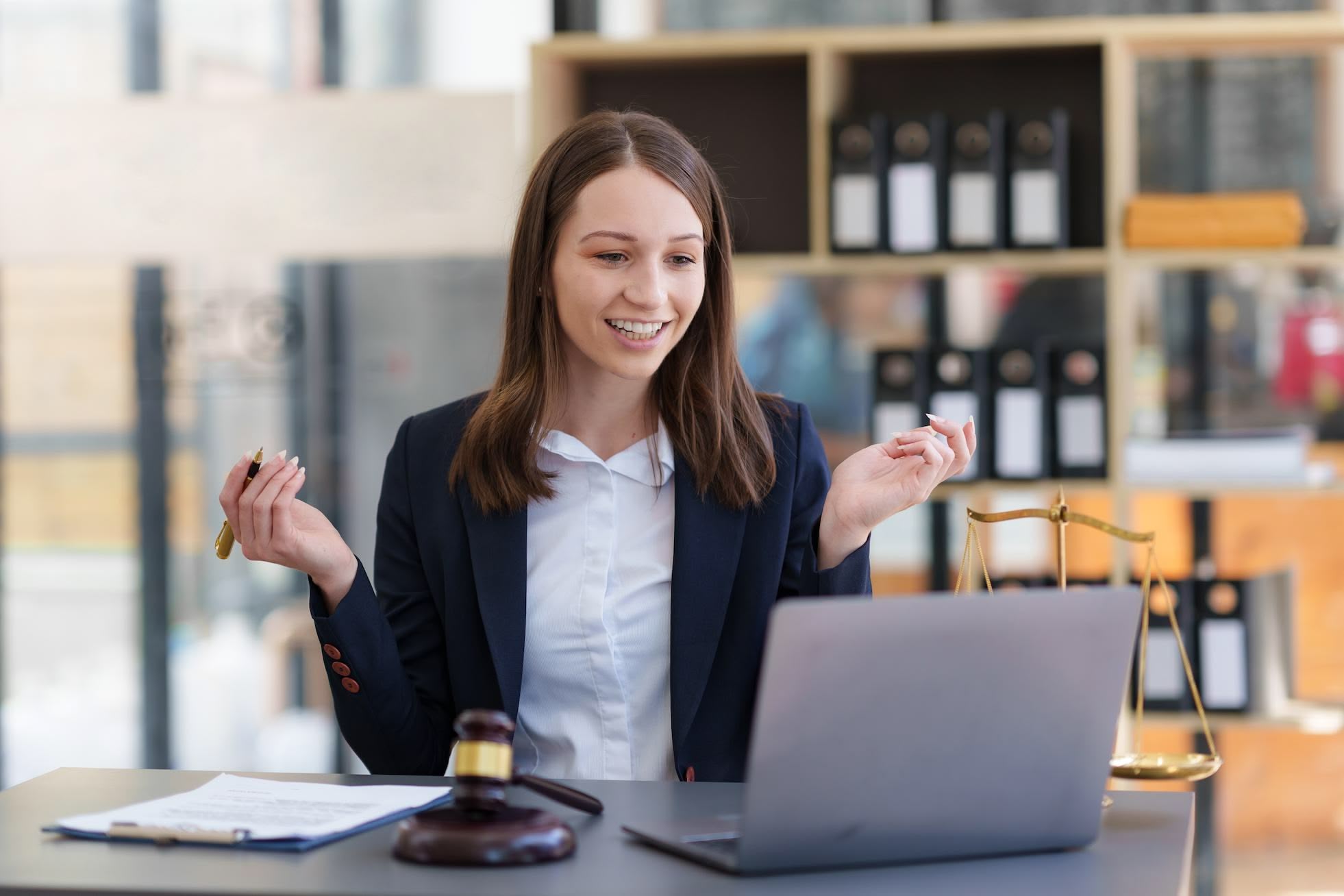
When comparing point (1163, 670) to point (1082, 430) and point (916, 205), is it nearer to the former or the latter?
point (1082, 430)

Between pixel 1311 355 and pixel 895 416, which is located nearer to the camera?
pixel 895 416

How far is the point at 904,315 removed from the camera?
3854 millimetres

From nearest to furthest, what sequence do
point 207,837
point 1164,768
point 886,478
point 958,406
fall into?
1. point 207,837
2. point 1164,768
3. point 886,478
4. point 958,406

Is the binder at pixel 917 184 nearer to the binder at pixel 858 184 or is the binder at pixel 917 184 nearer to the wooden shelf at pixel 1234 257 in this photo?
the binder at pixel 858 184

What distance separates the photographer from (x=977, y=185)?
3129mm

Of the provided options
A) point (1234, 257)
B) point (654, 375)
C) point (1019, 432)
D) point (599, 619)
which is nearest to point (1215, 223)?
point (1234, 257)

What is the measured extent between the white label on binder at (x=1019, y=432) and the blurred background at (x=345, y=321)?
324 millimetres

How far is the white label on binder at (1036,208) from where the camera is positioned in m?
3.11

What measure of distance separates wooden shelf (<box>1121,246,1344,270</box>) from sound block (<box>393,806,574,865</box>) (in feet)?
7.57

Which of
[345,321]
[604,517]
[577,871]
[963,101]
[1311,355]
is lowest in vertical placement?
[577,871]

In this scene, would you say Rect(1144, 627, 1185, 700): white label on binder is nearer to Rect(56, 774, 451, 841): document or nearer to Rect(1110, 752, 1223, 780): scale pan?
Rect(1110, 752, 1223, 780): scale pan

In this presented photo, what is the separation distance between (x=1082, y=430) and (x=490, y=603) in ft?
5.74

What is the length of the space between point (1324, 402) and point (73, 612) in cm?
335

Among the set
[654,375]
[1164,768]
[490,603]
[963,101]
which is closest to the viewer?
[1164,768]
